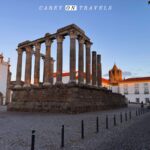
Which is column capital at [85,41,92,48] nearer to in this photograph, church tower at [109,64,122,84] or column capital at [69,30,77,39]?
column capital at [69,30,77,39]

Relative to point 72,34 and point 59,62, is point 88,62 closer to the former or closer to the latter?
point 59,62

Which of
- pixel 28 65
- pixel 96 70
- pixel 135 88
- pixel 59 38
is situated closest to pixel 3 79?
pixel 28 65

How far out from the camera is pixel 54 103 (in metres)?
23.8

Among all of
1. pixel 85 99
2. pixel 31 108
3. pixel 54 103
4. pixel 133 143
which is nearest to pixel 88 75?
pixel 85 99

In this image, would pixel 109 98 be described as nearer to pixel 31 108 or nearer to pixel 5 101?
pixel 31 108

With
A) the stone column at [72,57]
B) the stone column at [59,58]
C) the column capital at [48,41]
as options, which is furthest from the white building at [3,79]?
the stone column at [72,57]

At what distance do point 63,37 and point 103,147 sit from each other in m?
22.6

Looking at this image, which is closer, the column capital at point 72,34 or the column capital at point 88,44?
the column capital at point 72,34

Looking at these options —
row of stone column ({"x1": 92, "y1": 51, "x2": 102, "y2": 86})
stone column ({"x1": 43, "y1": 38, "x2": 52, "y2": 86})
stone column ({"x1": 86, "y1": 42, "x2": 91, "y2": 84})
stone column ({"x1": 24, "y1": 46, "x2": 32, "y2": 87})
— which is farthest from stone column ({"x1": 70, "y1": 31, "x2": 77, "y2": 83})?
stone column ({"x1": 24, "y1": 46, "x2": 32, "y2": 87})

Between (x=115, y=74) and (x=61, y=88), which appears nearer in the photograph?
(x=61, y=88)

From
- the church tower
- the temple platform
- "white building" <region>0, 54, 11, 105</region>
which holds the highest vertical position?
the church tower

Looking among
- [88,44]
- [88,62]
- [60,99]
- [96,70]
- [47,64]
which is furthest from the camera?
[96,70]

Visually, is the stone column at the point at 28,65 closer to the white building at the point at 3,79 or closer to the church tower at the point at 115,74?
the white building at the point at 3,79

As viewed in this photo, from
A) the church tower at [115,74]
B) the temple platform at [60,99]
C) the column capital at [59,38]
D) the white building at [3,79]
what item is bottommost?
the temple platform at [60,99]
